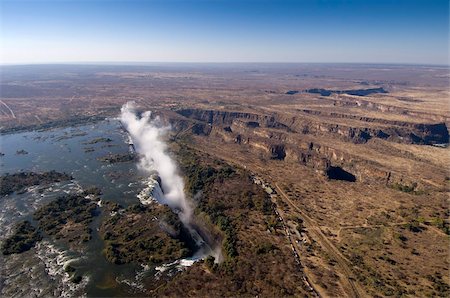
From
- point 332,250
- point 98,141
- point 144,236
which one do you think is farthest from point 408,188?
point 98,141

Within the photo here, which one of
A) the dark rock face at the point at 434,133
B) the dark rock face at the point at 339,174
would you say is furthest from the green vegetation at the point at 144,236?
the dark rock face at the point at 434,133

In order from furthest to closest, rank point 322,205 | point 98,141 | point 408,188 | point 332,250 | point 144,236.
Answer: point 98,141, point 408,188, point 322,205, point 144,236, point 332,250

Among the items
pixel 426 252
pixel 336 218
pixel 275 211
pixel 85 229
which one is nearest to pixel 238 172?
pixel 275 211

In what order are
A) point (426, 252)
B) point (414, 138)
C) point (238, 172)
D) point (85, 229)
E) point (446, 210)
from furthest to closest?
point (414, 138) → point (238, 172) → point (446, 210) → point (85, 229) → point (426, 252)

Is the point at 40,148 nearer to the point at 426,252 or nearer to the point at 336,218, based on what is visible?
the point at 336,218

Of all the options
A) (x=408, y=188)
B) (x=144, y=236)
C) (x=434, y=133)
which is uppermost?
(x=434, y=133)

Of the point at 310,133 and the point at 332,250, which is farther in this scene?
the point at 310,133

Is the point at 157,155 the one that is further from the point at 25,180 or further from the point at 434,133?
the point at 434,133
